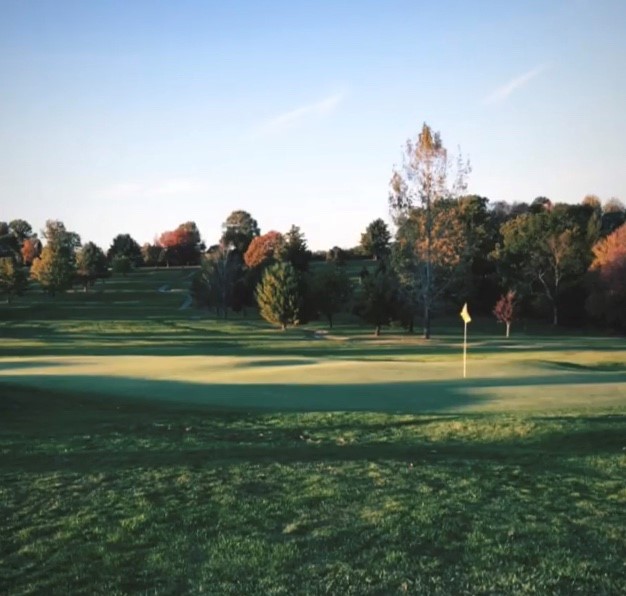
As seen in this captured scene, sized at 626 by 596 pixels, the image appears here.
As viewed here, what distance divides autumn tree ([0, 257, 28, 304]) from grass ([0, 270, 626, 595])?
63.1m

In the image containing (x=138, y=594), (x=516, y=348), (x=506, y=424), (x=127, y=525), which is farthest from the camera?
(x=516, y=348)

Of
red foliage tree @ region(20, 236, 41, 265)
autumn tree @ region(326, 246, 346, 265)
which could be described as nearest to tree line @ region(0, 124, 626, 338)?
autumn tree @ region(326, 246, 346, 265)

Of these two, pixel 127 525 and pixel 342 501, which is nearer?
pixel 127 525

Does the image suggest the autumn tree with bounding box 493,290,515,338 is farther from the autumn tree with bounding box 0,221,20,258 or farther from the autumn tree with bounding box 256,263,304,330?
the autumn tree with bounding box 0,221,20,258

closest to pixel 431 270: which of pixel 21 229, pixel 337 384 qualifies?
pixel 337 384

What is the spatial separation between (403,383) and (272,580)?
16.5m

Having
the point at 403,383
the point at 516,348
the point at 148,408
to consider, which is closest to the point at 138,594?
the point at 148,408

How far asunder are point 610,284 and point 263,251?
1954 inches

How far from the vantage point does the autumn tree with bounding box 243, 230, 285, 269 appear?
95.5 metres

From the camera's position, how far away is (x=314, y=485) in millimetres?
9750

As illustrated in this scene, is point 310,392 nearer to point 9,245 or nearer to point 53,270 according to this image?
point 53,270

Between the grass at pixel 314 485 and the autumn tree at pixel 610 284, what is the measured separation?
47319mm

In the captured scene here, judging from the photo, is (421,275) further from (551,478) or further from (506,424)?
(551,478)

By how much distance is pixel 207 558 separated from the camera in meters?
6.99
